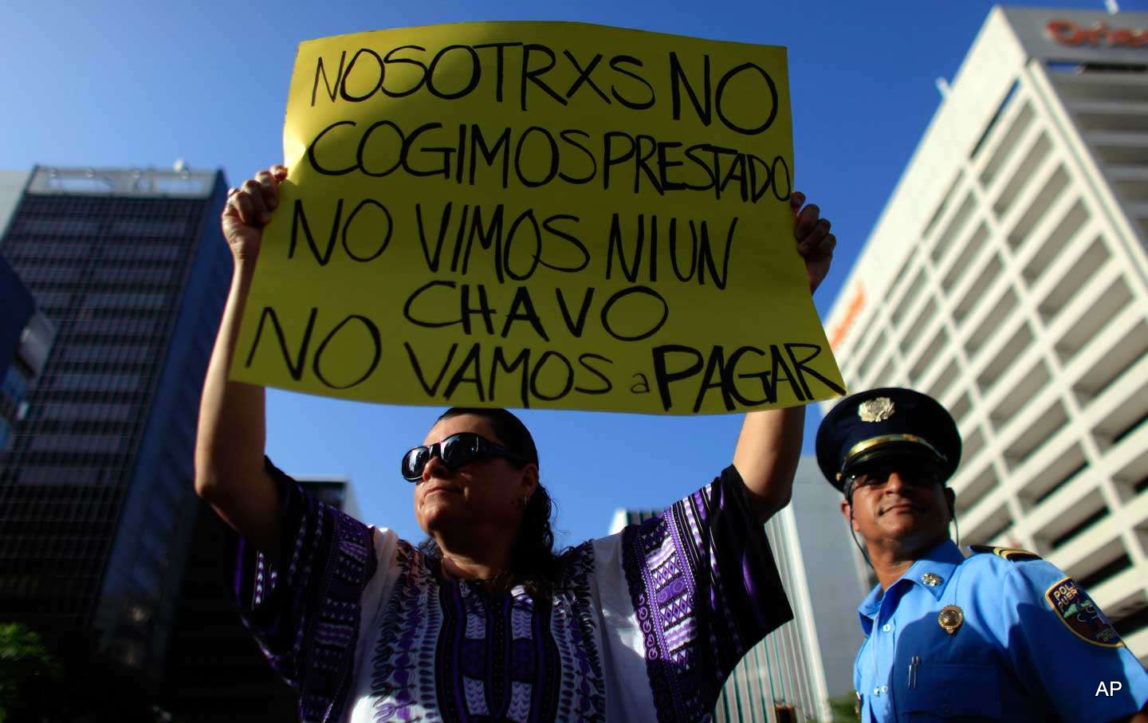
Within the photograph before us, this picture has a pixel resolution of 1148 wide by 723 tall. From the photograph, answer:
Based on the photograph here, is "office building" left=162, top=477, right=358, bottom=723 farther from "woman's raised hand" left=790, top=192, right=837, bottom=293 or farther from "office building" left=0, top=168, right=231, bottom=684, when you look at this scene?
→ "woman's raised hand" left=790, top=192, right=837, bottom=293

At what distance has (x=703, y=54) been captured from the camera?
248 cm

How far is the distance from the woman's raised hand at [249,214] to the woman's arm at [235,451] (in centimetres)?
4

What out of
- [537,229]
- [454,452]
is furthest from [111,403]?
[537,229]

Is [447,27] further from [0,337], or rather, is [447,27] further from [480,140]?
[0,337]

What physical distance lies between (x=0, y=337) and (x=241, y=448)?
3886 cm

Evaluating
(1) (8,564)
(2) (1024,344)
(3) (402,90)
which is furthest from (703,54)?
(1) (8,564)

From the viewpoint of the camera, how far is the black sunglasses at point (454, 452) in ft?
6.65

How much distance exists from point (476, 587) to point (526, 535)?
0.30 meters

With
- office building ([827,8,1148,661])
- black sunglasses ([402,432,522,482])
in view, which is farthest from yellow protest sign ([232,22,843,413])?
office building ([827,8,1148,661])

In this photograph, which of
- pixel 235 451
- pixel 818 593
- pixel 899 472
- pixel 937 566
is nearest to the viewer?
pixel 235 451

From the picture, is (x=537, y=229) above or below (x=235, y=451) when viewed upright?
above

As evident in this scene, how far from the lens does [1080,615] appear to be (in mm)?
1936

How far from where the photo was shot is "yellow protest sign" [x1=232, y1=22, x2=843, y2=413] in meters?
1.79

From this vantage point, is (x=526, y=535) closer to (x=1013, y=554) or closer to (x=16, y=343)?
(x=1013, y=554)
